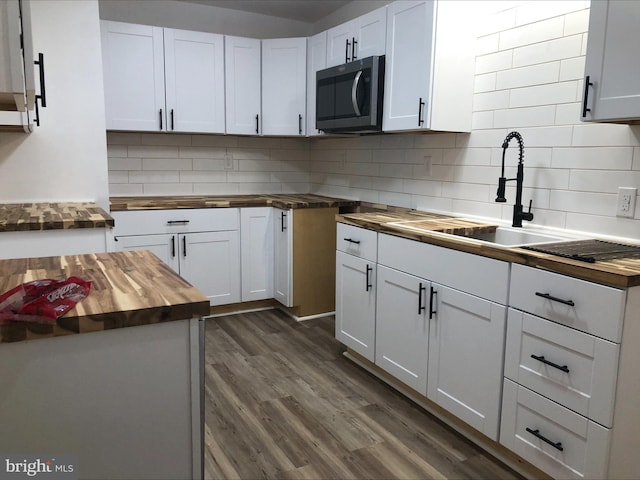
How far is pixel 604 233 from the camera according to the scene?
89.5 inches

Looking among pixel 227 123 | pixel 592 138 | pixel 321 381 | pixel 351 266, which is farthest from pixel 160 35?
pixel 592 138

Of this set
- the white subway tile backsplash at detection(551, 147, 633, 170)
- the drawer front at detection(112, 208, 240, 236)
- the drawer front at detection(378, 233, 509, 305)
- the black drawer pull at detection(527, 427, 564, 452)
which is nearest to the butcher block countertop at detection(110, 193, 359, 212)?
the drawer front at detection(112, 208, 240, 236)

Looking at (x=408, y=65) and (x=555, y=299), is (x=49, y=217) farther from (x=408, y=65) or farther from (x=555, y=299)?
(x=555, y=299)

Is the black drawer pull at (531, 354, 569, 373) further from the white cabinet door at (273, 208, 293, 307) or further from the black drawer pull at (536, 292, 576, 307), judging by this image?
the white cabinet door at (273, 208, 293, 307)

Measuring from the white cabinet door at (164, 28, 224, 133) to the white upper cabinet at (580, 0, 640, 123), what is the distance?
107 inches

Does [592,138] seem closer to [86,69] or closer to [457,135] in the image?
[457,135]

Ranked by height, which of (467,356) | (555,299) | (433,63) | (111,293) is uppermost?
(433,63)

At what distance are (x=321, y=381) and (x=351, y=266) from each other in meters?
0.66

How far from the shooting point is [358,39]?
130 inches

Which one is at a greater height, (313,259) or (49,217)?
(49,217)

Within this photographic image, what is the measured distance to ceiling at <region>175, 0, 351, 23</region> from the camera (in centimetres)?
401

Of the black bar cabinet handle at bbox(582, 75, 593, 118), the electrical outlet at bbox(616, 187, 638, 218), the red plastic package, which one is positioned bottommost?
the red plastic package

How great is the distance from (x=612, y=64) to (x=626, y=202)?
60 cm

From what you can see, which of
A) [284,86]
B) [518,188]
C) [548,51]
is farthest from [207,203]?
[548,51]
